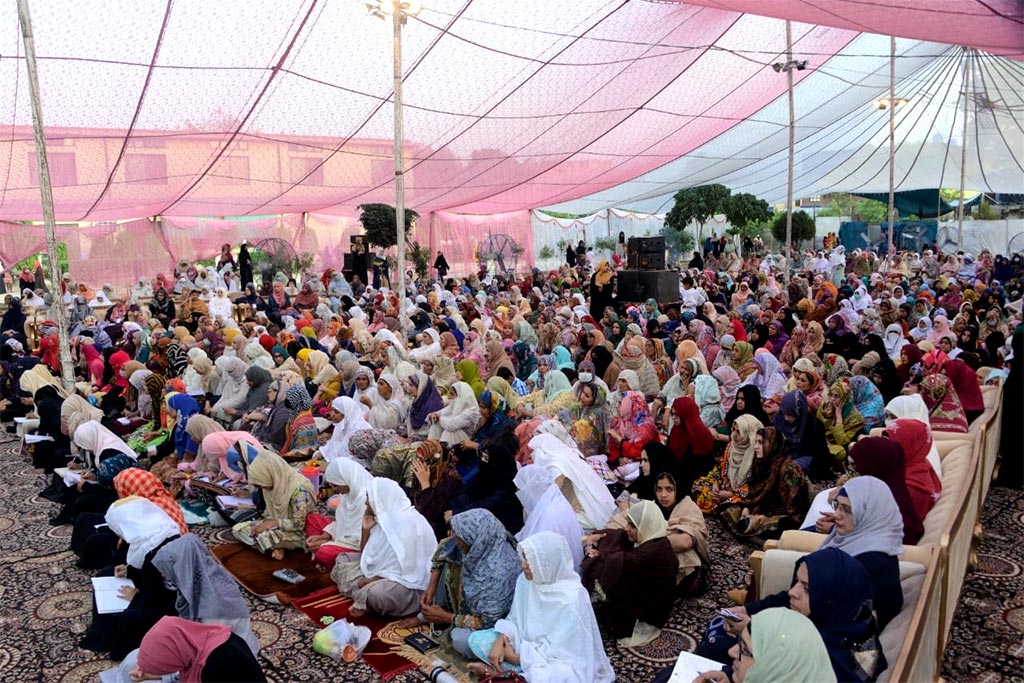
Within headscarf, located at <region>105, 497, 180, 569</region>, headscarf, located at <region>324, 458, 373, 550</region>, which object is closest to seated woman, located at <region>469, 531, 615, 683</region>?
headscarf, located at <region>324, 458, 373, 550</region>

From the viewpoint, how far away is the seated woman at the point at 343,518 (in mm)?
4184

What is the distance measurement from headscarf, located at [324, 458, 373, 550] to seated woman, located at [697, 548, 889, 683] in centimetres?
219

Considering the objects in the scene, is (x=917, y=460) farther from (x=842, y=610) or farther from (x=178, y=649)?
(x=178, y=649)

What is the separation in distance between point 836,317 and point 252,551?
226 inches

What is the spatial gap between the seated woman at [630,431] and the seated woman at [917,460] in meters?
1.76

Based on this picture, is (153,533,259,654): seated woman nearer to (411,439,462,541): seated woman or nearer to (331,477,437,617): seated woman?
(331,477,437,617): seated woman

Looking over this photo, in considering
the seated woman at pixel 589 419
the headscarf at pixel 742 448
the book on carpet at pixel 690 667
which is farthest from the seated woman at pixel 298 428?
the book on carpet at pixel 690 667

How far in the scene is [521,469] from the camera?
13.4 feet

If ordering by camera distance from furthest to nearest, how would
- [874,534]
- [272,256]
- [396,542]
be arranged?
[272,256]
[396,542]
[874,534]

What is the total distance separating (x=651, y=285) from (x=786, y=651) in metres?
10.2

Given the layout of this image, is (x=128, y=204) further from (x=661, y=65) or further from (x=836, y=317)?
(x=836, y=317)

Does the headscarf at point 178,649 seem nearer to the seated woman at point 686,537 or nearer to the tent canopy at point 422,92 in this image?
the seated woman at point 686,537

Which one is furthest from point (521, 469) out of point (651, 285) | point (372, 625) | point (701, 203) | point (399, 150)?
point (701, 203)

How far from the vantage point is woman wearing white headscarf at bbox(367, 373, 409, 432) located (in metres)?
6.27
